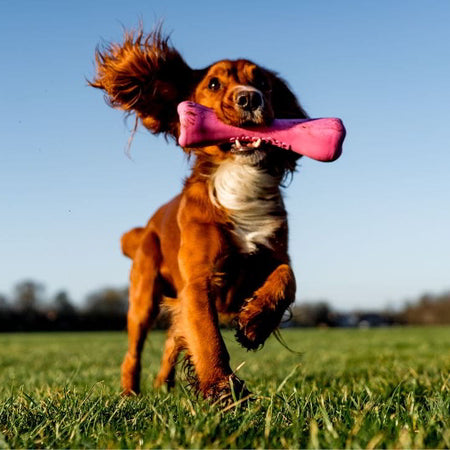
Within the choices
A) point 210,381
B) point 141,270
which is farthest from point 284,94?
point 210,381

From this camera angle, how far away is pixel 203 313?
3316 mm

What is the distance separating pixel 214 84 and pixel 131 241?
6.05ft

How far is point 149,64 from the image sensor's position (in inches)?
182

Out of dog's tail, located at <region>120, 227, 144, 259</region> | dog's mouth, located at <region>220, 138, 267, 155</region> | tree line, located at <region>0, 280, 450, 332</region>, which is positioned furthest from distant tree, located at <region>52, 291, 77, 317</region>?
dog's mouth, located at <region>220, 138, 267, 155</region>

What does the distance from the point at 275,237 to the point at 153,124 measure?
1371 mm

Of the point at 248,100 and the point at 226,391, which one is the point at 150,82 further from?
the point at 226,391

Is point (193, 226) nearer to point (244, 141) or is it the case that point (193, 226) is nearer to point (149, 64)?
point (244, 141)

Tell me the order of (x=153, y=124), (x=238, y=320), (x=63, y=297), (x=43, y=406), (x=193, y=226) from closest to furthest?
(x=43, y=406)
(x=238, y=320)
(x=193, y=226)
(x=153, y=124)
(x=63, y=297)

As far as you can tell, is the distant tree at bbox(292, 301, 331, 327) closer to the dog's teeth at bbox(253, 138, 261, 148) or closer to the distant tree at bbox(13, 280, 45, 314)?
the distant tree at bbox(13, 280, 45, 314)

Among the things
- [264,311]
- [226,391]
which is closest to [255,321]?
[264,311]

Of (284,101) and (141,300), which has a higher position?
(284,101)

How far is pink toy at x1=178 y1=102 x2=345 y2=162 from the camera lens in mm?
3646

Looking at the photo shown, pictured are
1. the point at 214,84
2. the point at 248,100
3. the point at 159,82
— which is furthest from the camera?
the point at 159,82

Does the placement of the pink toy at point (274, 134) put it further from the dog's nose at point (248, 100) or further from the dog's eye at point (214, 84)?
the dog's eye at point (214, 84)
